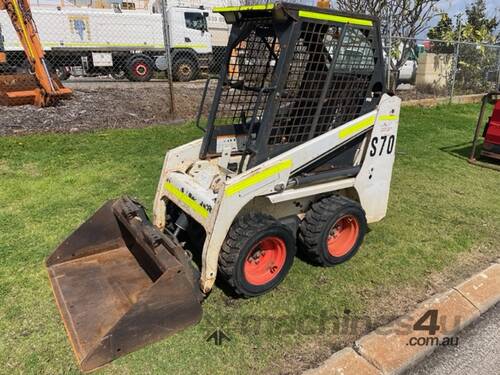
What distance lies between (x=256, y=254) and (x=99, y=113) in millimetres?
6493

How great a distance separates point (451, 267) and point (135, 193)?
3.32m

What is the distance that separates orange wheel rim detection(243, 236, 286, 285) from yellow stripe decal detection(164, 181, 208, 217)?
0.47 m

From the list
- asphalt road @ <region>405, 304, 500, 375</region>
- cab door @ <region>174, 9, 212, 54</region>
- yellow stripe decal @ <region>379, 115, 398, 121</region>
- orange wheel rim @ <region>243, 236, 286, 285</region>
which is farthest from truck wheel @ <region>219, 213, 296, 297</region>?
cab door @ <region>174, 9, 212, 54</region>

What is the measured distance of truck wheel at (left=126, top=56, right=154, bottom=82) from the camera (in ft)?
50.7

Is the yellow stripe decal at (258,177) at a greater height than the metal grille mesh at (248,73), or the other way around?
the metal grille mesh at (248,73)

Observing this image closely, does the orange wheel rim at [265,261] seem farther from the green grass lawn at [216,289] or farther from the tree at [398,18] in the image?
the tree at [398,18]

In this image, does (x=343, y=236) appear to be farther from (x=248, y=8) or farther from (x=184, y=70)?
(x=184, y=70)

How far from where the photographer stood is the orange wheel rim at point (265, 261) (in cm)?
297

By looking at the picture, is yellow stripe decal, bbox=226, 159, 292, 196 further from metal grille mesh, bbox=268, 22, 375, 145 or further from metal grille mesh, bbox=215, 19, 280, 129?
metal grille mesh, bbox=215, 19, 280, 129

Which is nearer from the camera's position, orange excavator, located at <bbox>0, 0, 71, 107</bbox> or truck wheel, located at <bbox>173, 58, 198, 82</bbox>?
orange excavator, located at <bbox>0, 0, 71, 107</bbox>

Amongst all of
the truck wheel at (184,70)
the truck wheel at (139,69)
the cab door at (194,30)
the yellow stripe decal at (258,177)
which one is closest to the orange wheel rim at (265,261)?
the yellow stripe decal at (258,177)

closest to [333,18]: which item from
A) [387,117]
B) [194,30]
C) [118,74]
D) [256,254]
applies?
[387,117]

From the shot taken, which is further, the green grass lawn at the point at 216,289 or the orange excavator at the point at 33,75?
the orange excavator at the point at 33,75

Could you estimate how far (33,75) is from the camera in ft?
29.2
